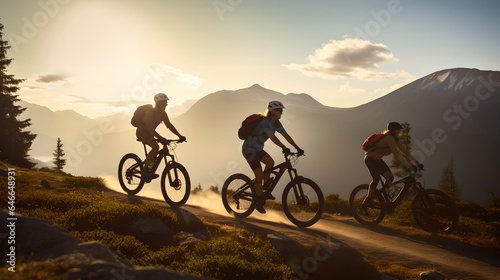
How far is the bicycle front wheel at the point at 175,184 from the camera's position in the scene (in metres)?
10.2

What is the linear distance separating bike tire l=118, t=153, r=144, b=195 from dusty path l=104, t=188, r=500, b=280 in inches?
46.5

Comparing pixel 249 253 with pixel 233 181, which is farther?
pixel 233 181

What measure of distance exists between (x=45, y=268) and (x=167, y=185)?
23.6ft

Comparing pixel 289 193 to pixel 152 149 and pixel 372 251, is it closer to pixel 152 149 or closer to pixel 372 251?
pixel 372 251

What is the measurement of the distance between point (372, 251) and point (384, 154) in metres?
3.80

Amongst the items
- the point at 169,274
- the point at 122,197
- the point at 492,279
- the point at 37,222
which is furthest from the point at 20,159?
the point at 492,279

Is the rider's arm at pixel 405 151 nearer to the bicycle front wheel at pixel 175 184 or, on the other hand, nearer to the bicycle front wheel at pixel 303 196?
the bicycle front wheel at pixel 303 196

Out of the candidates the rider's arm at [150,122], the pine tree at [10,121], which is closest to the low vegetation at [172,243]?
the rider's arm at [150,122]

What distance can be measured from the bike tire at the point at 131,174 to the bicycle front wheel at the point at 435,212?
9633 millimetres

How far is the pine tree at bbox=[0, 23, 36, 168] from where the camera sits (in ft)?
104

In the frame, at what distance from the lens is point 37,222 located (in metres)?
4.85

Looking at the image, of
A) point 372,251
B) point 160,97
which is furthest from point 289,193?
point 160,97

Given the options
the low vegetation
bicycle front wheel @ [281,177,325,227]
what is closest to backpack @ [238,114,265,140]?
bicycle front wheel @ [281,177,325,227]

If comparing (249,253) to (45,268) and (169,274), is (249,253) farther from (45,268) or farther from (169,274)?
(45,268)
